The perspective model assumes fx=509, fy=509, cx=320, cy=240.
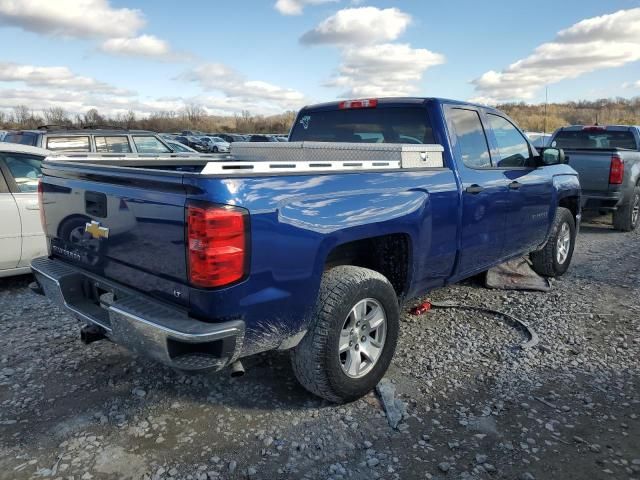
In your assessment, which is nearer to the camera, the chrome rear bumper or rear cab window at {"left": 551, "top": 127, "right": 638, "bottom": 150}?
the chrome rear bumper

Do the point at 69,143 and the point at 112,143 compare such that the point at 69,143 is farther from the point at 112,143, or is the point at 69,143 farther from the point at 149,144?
the point at 149,144

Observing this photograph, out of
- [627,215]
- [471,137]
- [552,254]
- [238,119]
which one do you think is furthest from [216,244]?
[238,119]

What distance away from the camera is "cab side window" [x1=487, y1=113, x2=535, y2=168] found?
455cm

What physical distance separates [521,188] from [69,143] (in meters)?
7.37

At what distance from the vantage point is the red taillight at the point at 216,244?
7.55ft

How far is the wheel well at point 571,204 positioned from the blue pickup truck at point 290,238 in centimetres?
185

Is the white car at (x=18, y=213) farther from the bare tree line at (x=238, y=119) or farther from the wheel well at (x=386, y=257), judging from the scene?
the bare tree line at (x=238, y=119)

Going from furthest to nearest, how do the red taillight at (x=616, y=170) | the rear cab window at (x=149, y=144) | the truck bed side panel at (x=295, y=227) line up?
1. the rear cab window at (x=149, y=144)
2. the red taillight at (x=616, y=170)
3. the truck bed side panel at (x=295, y=227)

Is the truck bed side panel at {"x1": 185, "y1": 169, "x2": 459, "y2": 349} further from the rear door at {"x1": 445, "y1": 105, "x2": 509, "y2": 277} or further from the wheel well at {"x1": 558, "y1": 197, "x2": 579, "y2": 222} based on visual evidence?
the wheel well at {"x1": 558, "y1": 197, "x2": 579, "y2": 222}

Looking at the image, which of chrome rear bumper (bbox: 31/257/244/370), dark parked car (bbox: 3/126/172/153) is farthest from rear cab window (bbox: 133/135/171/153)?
chrome rear bumper (bbox: 31/257/244/370)

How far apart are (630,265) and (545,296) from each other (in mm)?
2102

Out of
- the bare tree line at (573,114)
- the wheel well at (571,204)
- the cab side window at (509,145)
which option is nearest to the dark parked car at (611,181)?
the wheel well at (571,204)

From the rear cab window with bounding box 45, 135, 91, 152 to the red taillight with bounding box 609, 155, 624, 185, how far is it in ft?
28.7

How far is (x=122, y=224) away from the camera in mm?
2725
